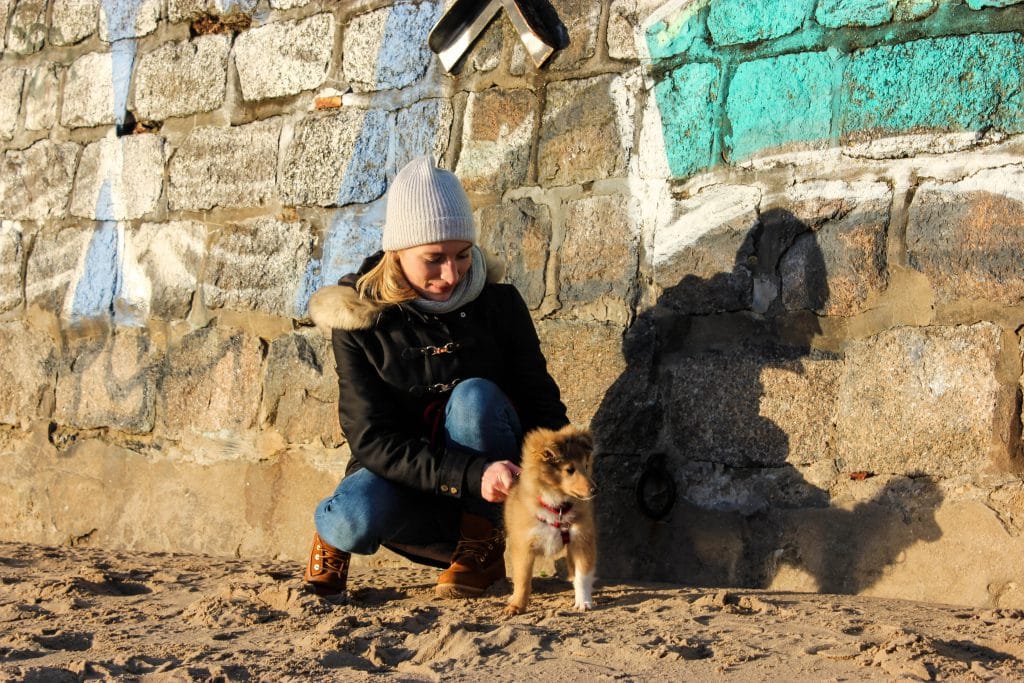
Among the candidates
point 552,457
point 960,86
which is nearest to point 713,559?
point 552,457

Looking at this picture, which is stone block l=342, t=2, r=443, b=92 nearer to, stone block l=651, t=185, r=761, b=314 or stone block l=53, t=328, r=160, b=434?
stone block l=651, t=185, r=761, b=314

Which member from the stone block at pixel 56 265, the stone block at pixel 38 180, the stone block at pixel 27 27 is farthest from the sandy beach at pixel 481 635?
the stone block at pixel 27 27

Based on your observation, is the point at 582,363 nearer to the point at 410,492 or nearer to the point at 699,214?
the point at 699,214

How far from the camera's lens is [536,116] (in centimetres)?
374

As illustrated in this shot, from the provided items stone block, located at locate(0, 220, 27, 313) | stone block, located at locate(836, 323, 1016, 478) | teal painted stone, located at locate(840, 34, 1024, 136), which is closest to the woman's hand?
stone block, located at locate(836, 323, 1016, 478)

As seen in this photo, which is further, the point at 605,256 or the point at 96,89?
the point at 96,89

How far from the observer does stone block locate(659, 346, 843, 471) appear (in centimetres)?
322

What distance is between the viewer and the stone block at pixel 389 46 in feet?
13.1

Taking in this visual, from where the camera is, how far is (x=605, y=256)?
3566 millimetres

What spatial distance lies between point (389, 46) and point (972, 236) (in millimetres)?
2162

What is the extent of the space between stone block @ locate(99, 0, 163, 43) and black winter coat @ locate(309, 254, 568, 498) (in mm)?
1943

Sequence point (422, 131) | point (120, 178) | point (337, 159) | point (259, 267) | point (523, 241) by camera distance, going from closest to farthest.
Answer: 1. point (523, 241)
2. point (422, 131)
3. point (337, 159)
4. point (259, 267)
5. point (120, 178)

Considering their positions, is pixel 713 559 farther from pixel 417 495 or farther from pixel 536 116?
pixel 536 116

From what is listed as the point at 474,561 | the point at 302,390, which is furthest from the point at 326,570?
the point at 302,390
